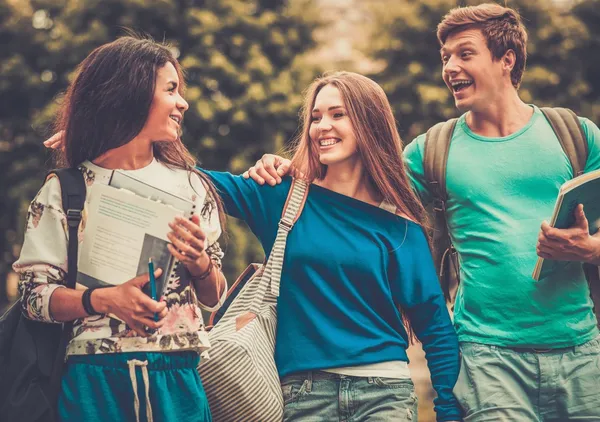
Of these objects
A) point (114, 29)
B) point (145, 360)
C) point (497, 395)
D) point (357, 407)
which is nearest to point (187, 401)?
point (145, 360)

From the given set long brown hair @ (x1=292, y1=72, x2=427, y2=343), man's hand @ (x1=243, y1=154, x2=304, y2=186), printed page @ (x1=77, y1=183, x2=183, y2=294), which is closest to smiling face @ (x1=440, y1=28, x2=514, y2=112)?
long brown hair @ (x1=292, y1=72, x2=427, y2=343)

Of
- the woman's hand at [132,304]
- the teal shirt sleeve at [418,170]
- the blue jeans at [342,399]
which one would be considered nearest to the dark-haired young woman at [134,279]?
the woman's hand at [132,304]

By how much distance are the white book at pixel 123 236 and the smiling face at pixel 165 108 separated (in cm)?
29

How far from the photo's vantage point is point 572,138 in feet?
12.1

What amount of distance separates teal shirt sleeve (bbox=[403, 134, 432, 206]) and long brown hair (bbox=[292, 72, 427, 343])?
Answer: 163 mm

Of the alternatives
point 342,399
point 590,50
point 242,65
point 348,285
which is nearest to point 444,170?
point 348,285

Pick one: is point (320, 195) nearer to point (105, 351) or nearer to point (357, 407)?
point (357, 407)

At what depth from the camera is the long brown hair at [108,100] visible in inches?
115

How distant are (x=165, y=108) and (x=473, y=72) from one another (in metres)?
1.52

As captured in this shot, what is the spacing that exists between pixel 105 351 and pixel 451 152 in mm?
1804

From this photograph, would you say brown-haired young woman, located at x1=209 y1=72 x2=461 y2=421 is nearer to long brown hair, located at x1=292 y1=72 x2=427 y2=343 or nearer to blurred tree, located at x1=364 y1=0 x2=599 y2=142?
long brown hair, located at x1=292 y1=72 x2=427 y2=343

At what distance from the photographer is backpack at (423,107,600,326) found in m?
3.69

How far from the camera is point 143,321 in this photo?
266 cm

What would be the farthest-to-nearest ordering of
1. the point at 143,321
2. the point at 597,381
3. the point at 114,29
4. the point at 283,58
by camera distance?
the point at 283,58 < the point at 114,29 < the point at 597,381 < the point at 143,321
